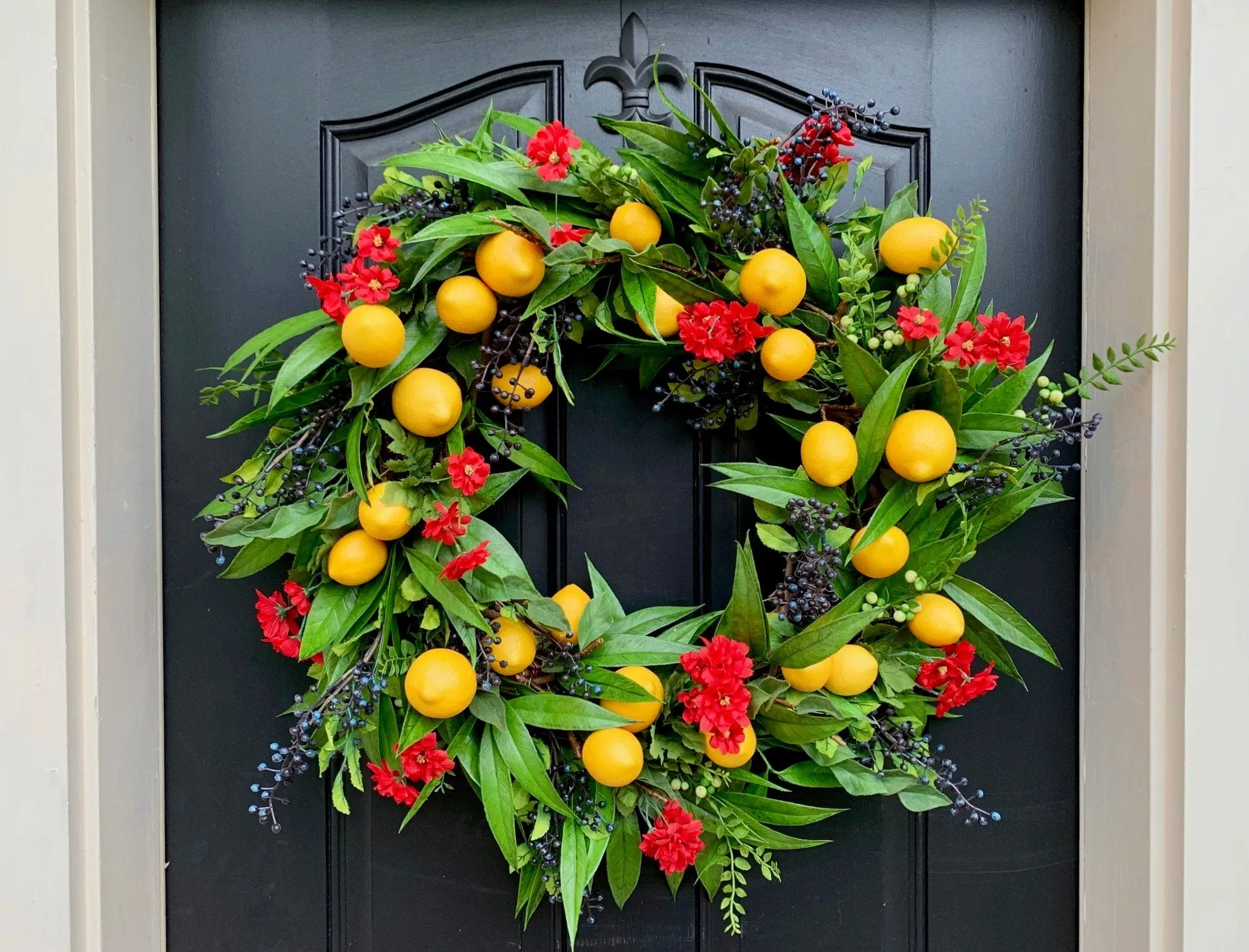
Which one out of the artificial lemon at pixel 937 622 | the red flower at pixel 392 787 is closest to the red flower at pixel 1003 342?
the artificial lemon at pixel 937 622

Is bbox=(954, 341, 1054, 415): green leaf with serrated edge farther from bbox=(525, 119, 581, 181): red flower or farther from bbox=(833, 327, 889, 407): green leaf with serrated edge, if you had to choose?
bbox=(525, 119, 581, 181): red flower

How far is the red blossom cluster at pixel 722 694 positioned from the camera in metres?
0.73

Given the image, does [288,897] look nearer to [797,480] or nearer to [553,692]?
[553,692]

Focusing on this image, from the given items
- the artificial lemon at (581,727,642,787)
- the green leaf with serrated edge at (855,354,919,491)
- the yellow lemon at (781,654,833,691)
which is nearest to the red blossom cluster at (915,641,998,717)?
the yellow lemon at (781,654,833,691)

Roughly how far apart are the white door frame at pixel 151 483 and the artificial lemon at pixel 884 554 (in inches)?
12.1

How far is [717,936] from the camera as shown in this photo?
37.1 inches

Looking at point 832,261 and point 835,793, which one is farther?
point 835,793

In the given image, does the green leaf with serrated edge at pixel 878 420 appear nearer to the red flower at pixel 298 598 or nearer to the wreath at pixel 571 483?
the wreath at pixel 571 483

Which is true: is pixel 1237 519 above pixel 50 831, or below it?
above

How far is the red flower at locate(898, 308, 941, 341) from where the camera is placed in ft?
2.49

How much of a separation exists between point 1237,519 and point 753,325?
0.57 m

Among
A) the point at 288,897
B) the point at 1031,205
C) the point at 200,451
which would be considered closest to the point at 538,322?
the point at 200,451

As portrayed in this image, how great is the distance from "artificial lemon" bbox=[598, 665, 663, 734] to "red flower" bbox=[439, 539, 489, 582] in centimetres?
19

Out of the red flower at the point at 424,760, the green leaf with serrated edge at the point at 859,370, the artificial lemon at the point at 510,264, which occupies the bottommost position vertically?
the red flower at the point at 424,760
